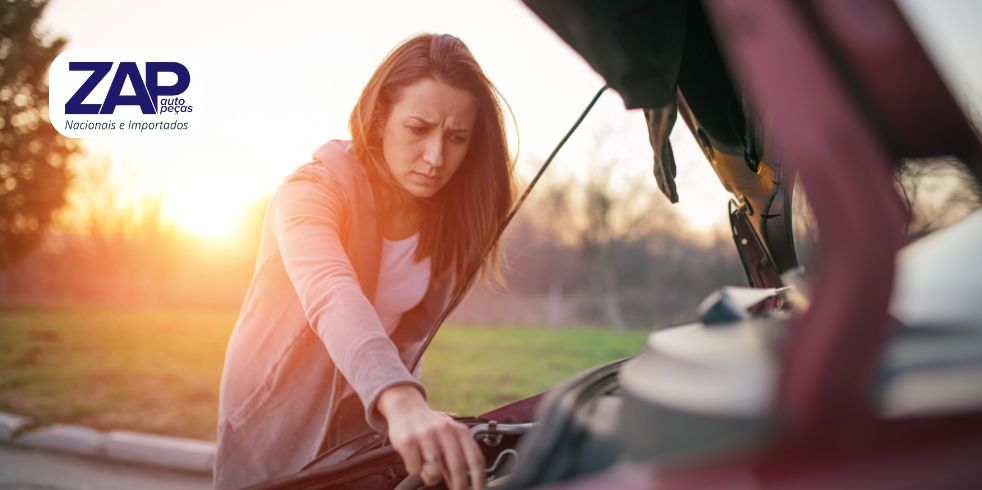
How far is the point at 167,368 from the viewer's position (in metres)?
7.98

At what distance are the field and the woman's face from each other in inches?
157

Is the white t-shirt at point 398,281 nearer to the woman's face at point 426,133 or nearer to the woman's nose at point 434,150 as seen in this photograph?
the woman's face at point 426,133

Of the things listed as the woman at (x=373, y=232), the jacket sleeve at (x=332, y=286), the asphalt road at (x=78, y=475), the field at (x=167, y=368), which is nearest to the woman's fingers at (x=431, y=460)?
the jacket sleeve at (x=332, y=286)

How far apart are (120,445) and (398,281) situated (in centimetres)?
364

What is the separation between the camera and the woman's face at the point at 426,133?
5.70 ft

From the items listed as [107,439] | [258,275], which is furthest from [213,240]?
[258,275]

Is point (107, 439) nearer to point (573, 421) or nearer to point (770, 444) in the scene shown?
point (573, 421)

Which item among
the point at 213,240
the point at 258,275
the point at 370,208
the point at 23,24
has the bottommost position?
the point at 258,275

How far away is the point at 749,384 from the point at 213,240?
25283 millimetres

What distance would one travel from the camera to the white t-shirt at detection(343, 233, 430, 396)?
1.96m

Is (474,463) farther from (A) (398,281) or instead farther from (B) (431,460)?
(A) (398,281)

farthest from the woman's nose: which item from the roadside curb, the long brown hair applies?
the roadside curb

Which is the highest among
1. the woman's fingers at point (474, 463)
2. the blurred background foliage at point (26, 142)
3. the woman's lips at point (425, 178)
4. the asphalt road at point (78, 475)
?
the blurred background foliage at point (26, 142)

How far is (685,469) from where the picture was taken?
62 cm
